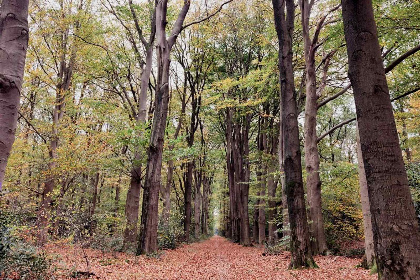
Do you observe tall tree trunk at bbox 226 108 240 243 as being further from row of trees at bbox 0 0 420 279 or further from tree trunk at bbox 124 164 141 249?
tree trunk at bbox 124 164 141 249

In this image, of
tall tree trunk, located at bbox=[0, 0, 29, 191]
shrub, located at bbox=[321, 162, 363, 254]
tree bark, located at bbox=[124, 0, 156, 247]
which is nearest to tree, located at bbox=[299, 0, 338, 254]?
shrub, located at bbox=[321, 162, 363, 254]

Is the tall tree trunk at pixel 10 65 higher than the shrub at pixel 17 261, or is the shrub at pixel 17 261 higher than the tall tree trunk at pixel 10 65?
the tall tree trunk at pixel 10 65

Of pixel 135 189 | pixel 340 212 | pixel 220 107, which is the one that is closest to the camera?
pixel 135 189

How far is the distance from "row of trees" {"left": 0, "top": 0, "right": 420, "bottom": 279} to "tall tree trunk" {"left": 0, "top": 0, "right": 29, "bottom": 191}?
13 mm

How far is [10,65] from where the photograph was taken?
7.00ft

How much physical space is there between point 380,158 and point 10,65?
366 centimetres

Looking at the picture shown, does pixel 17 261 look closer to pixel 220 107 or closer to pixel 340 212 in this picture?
pixel 220 107

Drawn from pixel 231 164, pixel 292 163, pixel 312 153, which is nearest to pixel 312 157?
pixel 312 153

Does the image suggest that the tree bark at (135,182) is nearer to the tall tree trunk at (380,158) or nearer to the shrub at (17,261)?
the shrub at (17,261)

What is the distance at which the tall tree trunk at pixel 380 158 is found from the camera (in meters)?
2.78

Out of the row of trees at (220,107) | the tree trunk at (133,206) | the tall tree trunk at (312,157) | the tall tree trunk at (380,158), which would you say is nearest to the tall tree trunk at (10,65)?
the row of trees at (220,107)

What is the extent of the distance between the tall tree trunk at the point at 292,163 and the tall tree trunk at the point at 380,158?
4235 millimetres

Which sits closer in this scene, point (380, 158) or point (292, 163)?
point (380, 158)

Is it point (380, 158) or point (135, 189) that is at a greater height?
point (135, 189)
